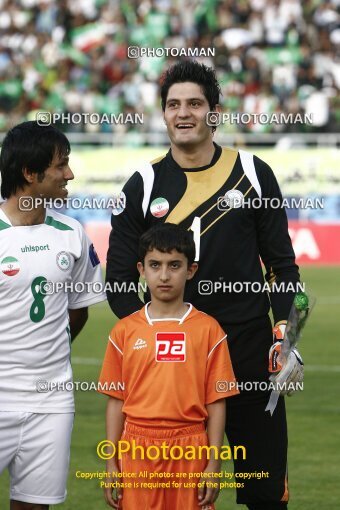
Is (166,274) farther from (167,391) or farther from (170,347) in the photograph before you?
(167,391)

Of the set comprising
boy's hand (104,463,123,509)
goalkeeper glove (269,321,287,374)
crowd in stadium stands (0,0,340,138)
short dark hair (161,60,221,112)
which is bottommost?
boy's hand (104,463,123,509)

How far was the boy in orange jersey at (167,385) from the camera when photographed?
4754 mm

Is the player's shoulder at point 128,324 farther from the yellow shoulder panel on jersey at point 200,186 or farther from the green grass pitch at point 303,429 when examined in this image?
the green grass pitch at point 303,429

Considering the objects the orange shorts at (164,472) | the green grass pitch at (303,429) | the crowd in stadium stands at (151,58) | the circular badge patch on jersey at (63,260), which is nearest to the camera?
the orange shorts at (164,472)

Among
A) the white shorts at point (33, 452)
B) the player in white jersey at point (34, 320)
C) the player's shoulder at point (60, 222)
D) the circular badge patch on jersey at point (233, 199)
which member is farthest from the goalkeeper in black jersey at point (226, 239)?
the white shorts at point (33, 452)

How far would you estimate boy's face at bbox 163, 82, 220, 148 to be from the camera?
512 centimetres

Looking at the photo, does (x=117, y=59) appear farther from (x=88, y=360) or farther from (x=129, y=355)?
(x=129, y=355)

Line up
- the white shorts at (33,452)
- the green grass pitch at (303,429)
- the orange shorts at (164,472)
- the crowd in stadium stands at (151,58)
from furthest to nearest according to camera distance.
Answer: the crowd in stadium stands at (151,58) → the green grass pitch at (303,429) → the white shorts at (33,452) → the orange shorts at (164,472)

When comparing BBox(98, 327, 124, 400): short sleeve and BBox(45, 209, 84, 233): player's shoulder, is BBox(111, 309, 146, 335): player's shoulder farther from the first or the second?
BBox(45, 209, 84, 233): player's shoulder

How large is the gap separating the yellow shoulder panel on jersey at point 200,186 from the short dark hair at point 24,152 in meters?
0.57

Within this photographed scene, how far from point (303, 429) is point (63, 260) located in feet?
15.3

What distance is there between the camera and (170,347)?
15.7ft

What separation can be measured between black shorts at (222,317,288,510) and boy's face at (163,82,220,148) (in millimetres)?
844

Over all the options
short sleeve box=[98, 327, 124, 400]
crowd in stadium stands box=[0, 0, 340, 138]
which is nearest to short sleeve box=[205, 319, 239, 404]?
short sleeve box=[98, 327, 124, 400]
